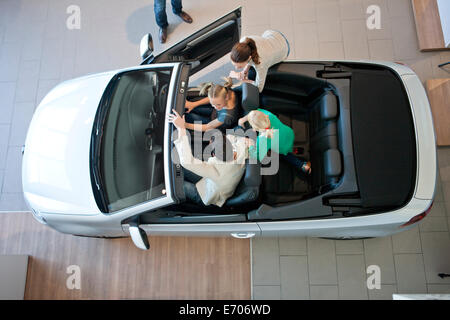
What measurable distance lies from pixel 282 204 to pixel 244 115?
2.76ft

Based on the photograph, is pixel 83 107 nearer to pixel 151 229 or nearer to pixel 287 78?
pixel 151 229

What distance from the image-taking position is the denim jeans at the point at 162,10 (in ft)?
12.4

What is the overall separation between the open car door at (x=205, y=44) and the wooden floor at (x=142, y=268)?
1.91 meters

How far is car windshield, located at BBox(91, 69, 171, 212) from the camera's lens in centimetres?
236

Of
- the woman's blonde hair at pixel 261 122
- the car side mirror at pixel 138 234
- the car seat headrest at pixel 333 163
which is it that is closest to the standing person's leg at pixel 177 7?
the woman's blonde hair at pixel 261 122

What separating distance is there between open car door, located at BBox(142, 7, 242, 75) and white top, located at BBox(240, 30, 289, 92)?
328 millimetres

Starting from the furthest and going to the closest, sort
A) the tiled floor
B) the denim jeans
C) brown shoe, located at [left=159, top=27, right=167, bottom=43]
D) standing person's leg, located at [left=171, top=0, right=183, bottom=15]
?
1. brown shoe, located at [left=159, top=27, right=167, bottom=43]
2. standing person's leg, located at [left=171, top=0, right=183, bottom=15]
3. the denim jeans
4. the tiled floor

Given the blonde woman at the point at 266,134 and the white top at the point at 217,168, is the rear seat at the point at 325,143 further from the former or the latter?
the white top at the point at 217,168

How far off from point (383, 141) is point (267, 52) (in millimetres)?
1178

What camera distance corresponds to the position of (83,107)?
2615 millimetres

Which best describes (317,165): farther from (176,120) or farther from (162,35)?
(162,35)

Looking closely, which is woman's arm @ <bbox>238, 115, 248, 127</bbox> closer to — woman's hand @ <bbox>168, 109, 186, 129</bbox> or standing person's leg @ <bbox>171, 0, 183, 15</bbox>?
woman's hand @ <bbox>168, 109, 186, 129</bbox>

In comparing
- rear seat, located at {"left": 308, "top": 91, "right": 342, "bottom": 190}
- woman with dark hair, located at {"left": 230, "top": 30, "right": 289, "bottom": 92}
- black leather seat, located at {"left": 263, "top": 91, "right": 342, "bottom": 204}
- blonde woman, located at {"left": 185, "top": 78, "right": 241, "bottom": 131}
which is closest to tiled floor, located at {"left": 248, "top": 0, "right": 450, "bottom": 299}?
black leather seat, located at {"left": 263, "top": 91, "right": 342, "bottom": 204}
